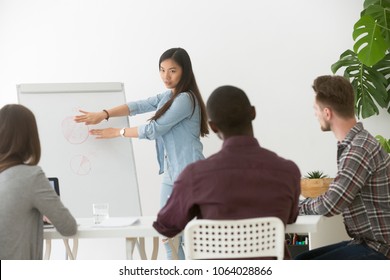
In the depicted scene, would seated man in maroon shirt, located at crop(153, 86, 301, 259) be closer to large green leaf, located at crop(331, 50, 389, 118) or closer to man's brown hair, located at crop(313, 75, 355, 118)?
man's brown hair, located at crop(313, 75, 355, 118)

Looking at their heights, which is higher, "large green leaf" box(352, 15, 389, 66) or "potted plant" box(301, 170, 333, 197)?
"large green leaf" box(352, 15, 389, 66)

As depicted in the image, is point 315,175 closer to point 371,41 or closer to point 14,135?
point 371,41

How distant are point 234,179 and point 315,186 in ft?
6.83

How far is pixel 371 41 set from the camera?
13.2ft

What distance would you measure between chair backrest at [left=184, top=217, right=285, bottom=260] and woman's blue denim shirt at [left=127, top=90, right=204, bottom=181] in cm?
156

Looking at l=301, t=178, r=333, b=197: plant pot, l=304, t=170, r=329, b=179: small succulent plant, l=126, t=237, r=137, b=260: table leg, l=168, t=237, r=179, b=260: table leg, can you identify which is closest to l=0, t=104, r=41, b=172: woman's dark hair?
l=126, t=237, r=137, b=260: table leg

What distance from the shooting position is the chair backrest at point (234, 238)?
2096mm

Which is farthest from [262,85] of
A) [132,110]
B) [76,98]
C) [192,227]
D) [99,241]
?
[192,227]

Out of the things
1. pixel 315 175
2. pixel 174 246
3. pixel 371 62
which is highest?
pixel 371 62

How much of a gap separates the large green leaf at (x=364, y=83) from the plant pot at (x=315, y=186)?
21.7 inches

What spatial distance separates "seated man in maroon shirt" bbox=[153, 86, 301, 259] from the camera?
2111 millimetres

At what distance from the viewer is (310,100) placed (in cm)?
460

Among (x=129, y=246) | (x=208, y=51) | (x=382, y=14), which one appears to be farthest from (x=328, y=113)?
(x=208, y=51)
